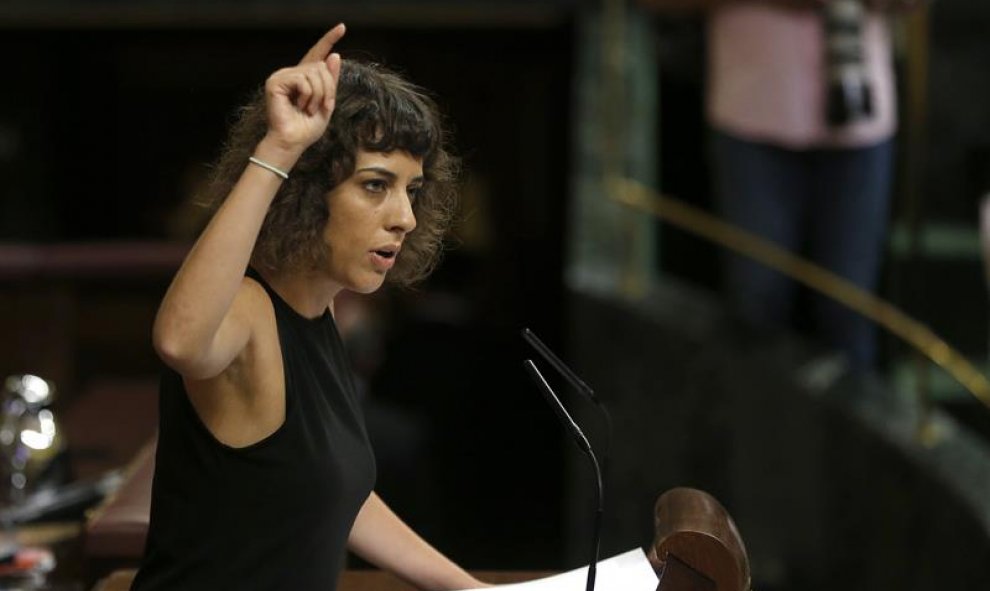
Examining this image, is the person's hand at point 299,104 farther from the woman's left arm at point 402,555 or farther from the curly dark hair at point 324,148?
the woman's left arm at point 402,555

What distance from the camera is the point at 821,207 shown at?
4.04 m

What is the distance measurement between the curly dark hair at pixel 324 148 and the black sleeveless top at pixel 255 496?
0.17 ft

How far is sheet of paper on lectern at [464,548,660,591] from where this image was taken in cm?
169

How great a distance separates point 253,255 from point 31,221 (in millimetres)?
4144

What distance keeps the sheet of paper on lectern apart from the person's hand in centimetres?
54

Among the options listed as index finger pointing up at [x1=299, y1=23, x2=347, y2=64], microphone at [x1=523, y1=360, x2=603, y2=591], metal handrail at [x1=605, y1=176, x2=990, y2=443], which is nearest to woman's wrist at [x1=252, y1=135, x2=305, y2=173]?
index finger pointing up at [x1=299, y1=23, x2=347, y2=64]

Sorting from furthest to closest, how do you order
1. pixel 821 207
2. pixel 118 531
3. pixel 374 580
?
pixel 821 207, pixel 118 531, pixel 374 580

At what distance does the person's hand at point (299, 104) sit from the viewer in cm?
143

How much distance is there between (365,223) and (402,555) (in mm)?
394

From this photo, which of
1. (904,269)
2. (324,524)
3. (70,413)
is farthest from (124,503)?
(904,269)

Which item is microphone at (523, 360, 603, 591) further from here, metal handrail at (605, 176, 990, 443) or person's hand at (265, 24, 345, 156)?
metal handrail at (605, 176, 990, 443)

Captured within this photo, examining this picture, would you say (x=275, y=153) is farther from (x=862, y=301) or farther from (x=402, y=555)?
(x=862, y=301)

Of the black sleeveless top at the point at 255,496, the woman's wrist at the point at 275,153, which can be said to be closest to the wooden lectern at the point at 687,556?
the black sleeveless top at the point at 255,496

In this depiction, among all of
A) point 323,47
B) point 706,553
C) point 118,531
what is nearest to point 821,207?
point 118,531
